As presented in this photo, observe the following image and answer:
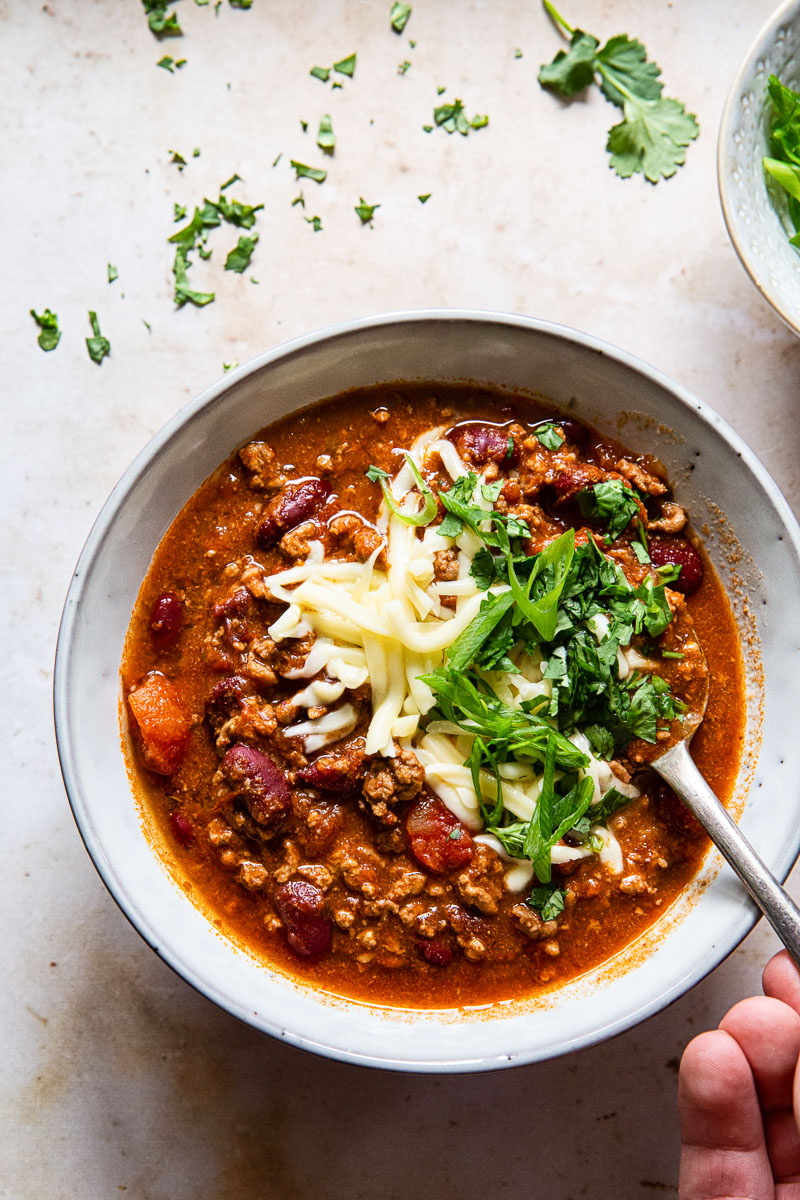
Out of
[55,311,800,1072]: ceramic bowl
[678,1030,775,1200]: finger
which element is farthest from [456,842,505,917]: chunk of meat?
[678,1030,775,1200]: finger

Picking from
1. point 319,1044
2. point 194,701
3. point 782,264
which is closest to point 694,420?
point 782,264

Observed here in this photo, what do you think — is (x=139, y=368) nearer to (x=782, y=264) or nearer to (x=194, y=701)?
(x=194, y=701)

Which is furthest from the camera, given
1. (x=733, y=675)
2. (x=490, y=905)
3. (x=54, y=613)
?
(x=54, y=613)

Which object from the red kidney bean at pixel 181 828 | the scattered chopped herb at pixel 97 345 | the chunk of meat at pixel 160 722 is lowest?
the red kidney bean at pixel 181 828

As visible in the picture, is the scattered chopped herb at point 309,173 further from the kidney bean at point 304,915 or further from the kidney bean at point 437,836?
the kidney bean at point 304,915

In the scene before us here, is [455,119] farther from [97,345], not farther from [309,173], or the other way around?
[97,345]

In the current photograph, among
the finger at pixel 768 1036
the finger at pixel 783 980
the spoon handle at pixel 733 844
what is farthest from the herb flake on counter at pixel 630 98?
the finger at pixel 768 1036

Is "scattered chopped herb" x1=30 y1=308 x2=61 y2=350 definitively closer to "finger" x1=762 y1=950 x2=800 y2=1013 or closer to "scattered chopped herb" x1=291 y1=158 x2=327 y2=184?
"scattered chopped herb" x1=291 y1=158 x2=327 y2=184
